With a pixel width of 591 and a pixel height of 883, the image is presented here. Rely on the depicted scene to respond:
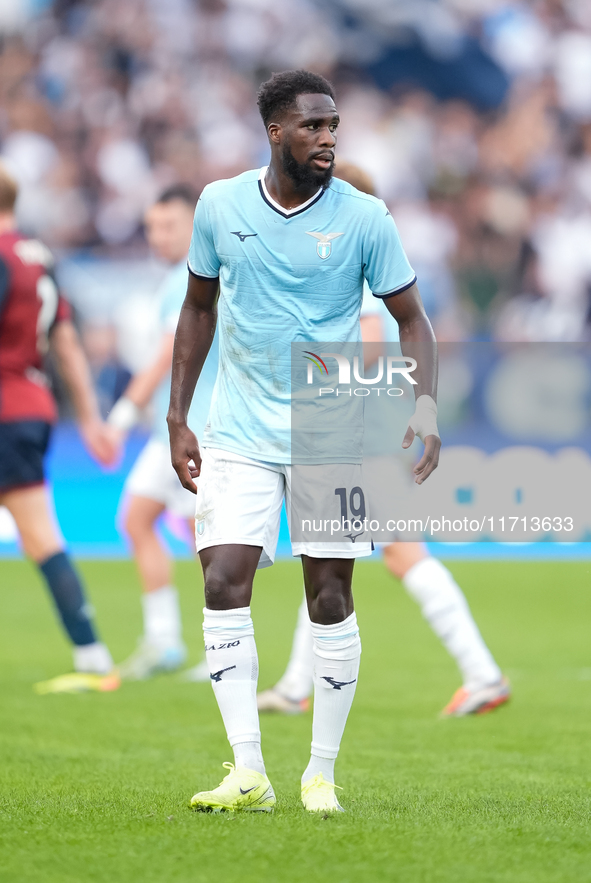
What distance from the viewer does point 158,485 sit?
23.7 ft

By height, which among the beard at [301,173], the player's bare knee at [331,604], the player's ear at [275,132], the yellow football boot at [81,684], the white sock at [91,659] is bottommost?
the yellow football boot at [81,684]

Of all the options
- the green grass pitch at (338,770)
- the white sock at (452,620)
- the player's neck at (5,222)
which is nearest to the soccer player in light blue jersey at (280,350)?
the green grass pitch at (338,770)

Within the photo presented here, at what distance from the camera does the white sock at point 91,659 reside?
6824 millimetres

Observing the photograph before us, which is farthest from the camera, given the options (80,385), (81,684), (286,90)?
(80,385)

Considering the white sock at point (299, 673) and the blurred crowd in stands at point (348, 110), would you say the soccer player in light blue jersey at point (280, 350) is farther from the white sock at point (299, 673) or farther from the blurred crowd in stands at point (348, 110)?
the blurred crowd in stands at point (348, 110)

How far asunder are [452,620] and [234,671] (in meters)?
2.47

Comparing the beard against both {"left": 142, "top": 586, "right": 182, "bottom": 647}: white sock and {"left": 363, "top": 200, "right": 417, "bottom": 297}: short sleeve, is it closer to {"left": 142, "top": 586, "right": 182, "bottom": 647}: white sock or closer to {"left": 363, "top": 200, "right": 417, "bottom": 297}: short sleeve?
{"left": 363, "top": 200, "right": 417, "bottom": 297}: short sleeve

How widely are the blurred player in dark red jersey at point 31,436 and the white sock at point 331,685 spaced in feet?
9.87

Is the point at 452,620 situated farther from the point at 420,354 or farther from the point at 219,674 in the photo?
the point at 420,354

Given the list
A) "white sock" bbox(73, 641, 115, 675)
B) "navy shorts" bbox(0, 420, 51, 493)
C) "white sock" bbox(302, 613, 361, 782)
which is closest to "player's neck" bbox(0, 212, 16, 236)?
"navy shorts" bbox(0, 420, 51, 493)

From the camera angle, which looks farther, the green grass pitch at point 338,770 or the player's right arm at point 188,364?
the player's right arm at point 188,364

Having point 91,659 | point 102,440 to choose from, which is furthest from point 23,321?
point 91,659

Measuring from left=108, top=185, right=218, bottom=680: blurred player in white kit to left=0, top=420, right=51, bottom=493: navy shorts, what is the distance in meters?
0.64

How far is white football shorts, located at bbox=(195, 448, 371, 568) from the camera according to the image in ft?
12.5
